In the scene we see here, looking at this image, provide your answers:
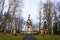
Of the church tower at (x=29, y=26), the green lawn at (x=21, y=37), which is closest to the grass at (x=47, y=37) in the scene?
the green lawn at (x=21, y=37)

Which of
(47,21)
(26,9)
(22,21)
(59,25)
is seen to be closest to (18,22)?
(22,21)

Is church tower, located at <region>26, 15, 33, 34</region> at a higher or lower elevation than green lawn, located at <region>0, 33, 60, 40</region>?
higher

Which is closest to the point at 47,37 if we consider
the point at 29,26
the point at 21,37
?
the point at 29,26

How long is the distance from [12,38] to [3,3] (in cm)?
123

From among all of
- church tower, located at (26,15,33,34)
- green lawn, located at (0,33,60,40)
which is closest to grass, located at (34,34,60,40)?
green lawn, located at (0,33,60,40)

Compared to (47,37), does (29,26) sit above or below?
above

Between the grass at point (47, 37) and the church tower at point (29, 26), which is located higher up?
the church tower at point (29, 26)

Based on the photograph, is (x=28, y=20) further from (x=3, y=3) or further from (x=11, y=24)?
(x=3, y=3)

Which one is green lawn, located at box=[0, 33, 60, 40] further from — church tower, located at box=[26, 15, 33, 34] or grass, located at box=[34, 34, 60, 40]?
church tower, located at box=[26, 15, 33, 34]

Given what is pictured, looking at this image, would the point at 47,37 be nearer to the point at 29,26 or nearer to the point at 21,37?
the point at 29,26

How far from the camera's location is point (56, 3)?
18.6 ft

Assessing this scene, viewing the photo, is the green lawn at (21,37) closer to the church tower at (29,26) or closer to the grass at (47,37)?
the grass at (47,37)

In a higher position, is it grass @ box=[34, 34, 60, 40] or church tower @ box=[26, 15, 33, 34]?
church tower @ box=[26, 15, 33, 34]

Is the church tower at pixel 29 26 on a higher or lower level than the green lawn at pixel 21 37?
higher
